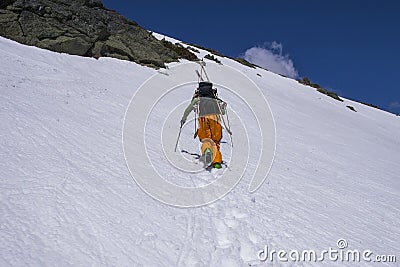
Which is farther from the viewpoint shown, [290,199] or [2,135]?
[290,199]

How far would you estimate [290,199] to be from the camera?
548 cm

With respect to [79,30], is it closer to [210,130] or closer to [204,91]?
[204,91]

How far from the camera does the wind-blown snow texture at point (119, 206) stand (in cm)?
315

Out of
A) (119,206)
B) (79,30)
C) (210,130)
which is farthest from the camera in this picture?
(79,30)

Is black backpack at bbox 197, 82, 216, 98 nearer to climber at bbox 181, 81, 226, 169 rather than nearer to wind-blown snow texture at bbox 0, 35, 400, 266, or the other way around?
climber at bbox 181, 81, 226, 169

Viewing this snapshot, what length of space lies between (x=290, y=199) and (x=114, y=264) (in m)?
3.45

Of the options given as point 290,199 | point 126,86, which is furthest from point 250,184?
point 126,86

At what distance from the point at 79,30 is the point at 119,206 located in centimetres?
1599

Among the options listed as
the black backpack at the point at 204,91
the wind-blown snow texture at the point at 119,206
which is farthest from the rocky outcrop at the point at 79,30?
the black backpack at the point at 204,91

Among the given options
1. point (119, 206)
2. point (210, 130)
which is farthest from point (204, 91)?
point (119, 206)

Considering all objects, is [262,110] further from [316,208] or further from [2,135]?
[2,135]

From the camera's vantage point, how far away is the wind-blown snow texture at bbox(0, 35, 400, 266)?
3.15m

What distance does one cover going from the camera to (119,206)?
395 cm

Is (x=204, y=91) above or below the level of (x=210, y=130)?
above
